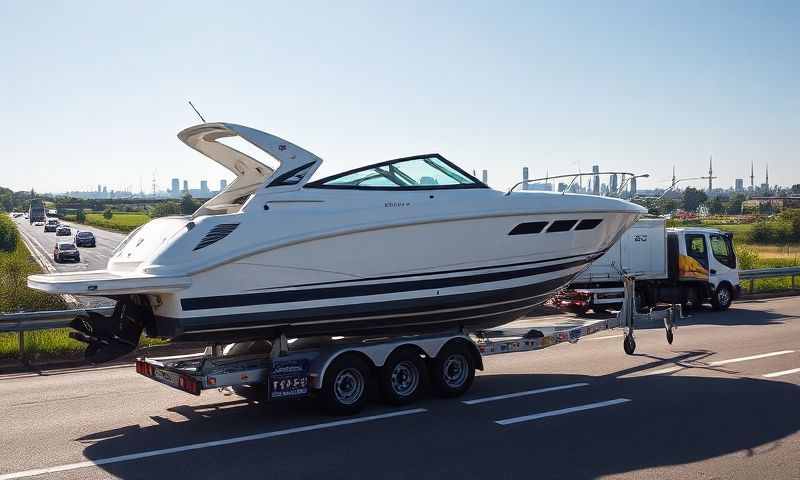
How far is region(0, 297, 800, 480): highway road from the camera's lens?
7.43m

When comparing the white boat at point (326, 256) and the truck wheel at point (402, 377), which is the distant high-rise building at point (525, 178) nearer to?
the white boat at point (326, 256)

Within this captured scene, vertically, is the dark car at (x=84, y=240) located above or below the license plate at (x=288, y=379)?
above

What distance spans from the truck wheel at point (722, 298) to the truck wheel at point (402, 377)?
13657 mm

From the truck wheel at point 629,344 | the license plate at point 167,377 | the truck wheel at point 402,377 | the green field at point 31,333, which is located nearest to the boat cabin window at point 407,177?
the truck wheel at point 402,377

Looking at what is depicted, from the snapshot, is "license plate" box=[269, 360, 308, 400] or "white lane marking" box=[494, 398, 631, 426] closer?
"license plate" box=[269, 360, 308, 400]

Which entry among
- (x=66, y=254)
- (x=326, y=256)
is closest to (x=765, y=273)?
(x=326, y=256)

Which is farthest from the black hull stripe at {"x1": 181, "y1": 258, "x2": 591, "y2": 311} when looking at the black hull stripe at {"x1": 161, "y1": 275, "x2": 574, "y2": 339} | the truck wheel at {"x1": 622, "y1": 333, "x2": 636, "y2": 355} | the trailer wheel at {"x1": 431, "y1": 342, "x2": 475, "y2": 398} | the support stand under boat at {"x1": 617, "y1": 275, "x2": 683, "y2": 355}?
the truck wheel at {"x1": 622, "y1": 333, "x2": 636, "y2": 355}

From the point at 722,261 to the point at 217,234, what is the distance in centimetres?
1662

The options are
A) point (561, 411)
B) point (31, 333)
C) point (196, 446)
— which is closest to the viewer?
point (196, 446)

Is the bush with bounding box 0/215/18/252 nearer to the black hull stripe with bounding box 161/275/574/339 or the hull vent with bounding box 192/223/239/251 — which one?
the black hull stripe with bounding box 161/275/574/339

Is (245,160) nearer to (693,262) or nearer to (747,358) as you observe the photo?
(747,358)

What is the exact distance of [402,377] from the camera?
10.0 m

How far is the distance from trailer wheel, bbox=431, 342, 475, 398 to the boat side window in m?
13.4

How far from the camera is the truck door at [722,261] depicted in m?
21.4
